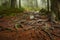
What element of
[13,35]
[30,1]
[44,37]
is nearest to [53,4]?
[44,37]

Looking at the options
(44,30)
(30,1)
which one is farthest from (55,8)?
(30,1)

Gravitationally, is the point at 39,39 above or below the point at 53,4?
below

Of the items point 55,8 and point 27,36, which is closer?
point 27,36

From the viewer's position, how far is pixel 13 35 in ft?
17.7

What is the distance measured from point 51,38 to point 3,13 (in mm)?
6472

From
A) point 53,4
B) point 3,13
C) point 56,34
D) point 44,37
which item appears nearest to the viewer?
point 44,37

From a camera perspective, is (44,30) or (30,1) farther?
(30,1)

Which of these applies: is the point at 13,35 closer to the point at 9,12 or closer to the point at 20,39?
the point at 20,39

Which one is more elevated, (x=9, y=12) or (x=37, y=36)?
(x=9, y=12)

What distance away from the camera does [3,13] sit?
10.6 metres

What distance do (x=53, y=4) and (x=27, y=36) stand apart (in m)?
4.54

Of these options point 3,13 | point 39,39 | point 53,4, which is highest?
point 53,4

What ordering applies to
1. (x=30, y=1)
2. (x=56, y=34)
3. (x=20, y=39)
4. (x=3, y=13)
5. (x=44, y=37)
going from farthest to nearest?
1. (x=30, y=1)
2. (x=3, y=13)
3. (x=56, y=34)
4. (x=44, y=37)
5. (x=20, y=39)

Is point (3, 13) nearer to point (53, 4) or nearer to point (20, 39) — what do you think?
point (53, 4)
